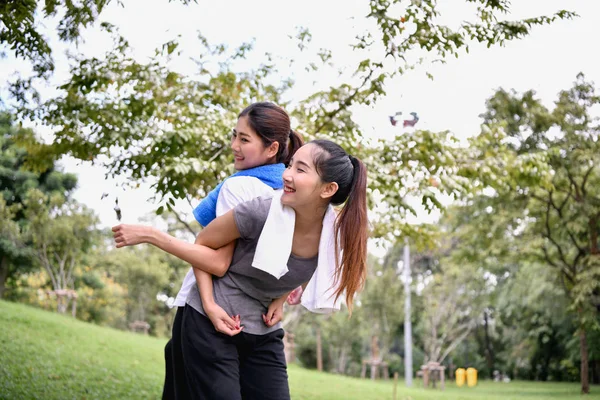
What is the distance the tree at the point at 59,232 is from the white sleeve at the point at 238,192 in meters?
19.5

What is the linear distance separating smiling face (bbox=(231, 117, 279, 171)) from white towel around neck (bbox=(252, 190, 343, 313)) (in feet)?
0.86

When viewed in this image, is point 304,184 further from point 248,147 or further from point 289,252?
point 248,147

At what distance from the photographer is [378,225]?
32.2 ft

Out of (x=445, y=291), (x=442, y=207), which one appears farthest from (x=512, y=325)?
(x=442, y=207)

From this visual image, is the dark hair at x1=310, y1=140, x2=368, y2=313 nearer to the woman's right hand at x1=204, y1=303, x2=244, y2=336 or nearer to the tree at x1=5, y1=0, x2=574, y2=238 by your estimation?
the woman's right hand at x1=204, y1=303, x2=244, y2=336

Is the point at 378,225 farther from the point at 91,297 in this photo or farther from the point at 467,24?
Result: the point at 91,297

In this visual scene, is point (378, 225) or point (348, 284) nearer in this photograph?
point (348, 284)

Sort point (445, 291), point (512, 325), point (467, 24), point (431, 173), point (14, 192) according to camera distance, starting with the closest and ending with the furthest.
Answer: point (467, 24), point (431, 173), point (14, 192), point (445, 291), point (512, 325)

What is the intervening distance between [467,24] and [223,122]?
241cm

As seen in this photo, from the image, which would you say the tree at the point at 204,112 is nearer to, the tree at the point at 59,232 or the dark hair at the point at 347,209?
the dark hair at the point at 347,209

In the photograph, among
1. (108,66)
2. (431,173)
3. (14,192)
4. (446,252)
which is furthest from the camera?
(446,252)

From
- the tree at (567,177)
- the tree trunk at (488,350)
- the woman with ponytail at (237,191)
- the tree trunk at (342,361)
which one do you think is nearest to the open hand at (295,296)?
the woman with ponytail at (237,191)

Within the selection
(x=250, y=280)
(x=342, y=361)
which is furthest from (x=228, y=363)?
(x=342, y=361)

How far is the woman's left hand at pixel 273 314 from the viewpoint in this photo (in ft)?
8.38
